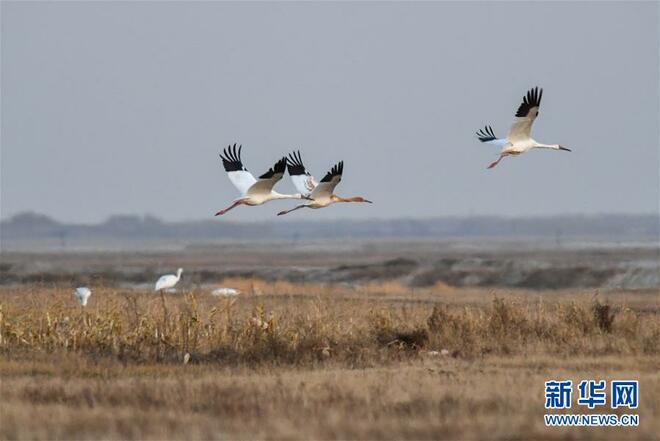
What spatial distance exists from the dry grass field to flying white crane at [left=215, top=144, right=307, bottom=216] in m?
2.19

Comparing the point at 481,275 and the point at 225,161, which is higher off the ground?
the point at 225,161

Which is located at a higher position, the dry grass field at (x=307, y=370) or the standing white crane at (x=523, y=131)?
the standing white crane at (x=523, y=131)

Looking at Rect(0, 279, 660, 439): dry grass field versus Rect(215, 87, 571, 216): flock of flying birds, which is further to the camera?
Rect(215, 87, 571, 216): flock of flying birds

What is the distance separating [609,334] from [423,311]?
6.17m

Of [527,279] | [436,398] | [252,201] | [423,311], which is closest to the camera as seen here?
[436,398]

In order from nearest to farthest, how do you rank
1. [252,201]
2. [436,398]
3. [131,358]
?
[436,398]
[131,358]
[252,201]

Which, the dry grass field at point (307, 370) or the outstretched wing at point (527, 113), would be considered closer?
the dry grass field at point (307, 370)

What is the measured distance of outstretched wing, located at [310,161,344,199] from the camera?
22078 mm

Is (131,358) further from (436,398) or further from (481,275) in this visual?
(481,275)

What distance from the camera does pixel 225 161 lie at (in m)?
23.6

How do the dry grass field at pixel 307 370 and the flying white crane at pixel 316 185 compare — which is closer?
the dry grass field at pixel 307 370

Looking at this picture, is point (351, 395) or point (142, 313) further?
point (142, 313)

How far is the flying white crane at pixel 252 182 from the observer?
72.0 feet

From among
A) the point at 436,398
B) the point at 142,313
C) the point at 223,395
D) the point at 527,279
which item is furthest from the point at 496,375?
the point at 527,279
